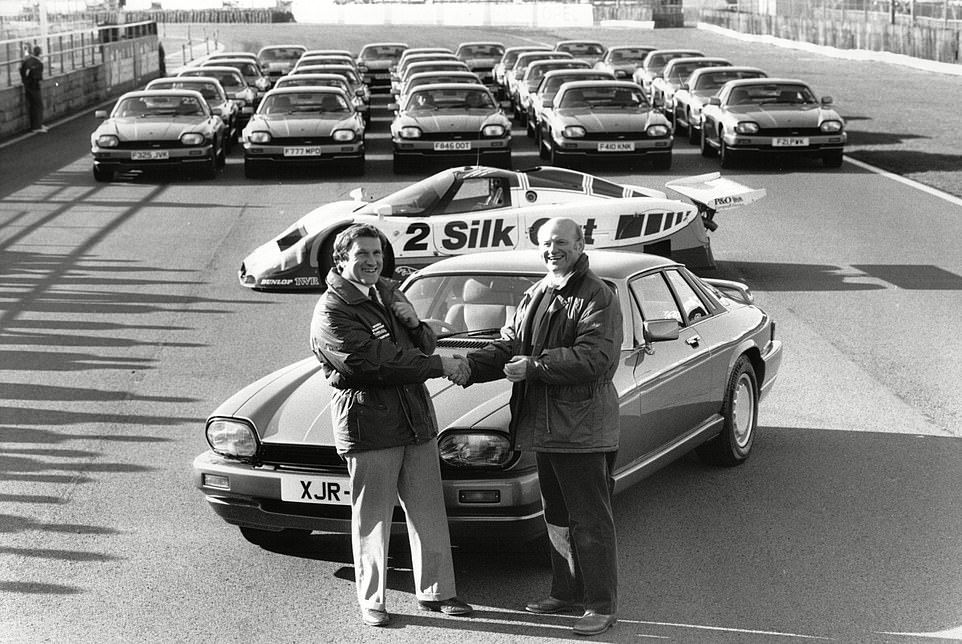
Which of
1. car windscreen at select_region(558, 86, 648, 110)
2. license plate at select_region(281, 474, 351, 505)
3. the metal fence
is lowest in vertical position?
license plate at select_region(281, 474, 351, 505)

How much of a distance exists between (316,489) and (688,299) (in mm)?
2686

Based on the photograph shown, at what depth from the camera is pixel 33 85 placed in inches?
1191

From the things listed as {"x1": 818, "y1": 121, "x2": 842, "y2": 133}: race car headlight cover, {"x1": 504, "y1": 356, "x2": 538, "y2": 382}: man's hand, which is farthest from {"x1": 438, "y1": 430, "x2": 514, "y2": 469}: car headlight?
{"x1": 818, "y1": 121, "x2": 842, "y2": 133}: race car headlight cover

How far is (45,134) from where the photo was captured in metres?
30.7

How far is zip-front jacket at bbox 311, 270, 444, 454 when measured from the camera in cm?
558

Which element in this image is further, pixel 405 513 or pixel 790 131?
pixel 790 131

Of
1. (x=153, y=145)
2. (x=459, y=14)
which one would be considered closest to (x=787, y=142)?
(x=153, y=145)

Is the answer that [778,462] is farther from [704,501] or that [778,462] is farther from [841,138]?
[841,138]

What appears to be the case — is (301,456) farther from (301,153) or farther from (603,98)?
(603,98)

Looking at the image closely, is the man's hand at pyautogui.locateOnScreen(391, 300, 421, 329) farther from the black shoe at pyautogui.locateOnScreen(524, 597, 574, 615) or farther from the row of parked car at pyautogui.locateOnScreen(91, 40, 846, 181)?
the row of parked car at pyautogui.locateOnScreen(91, 40, 846, 181)

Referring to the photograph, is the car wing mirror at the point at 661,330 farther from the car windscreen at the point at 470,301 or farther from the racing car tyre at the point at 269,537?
the racing car tyre at the point at 269,537

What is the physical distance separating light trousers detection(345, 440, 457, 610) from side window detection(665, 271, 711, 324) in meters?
2.38

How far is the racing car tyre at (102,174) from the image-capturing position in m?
21.7

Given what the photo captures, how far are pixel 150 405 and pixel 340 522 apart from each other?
3.69 m
